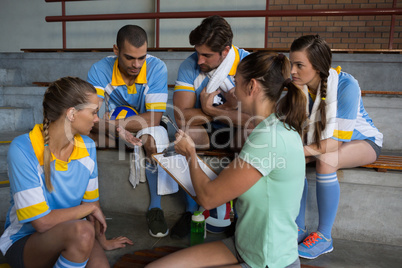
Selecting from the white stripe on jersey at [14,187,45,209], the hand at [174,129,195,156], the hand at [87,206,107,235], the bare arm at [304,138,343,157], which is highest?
the hand at [174,129,195,156]

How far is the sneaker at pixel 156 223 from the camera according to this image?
1900mm

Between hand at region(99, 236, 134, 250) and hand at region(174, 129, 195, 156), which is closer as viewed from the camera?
hand at region(174, 129, 195, 156)

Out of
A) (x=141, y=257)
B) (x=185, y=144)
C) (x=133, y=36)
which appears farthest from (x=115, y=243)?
(x=133, y=36)

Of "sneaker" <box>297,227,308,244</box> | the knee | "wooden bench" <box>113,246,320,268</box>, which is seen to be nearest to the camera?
the knee

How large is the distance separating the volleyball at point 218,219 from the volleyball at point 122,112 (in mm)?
869

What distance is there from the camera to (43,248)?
1.24m

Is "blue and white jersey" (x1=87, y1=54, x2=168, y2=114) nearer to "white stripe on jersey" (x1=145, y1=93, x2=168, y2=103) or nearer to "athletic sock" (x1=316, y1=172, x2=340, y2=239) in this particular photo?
"white stripe on jersey" (x1=145, y1=93, x2=168, y2=103)

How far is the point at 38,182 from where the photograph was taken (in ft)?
4.09

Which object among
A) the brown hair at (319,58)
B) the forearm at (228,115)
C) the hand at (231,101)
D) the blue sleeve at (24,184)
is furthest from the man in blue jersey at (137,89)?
the brown hair at (319,58)

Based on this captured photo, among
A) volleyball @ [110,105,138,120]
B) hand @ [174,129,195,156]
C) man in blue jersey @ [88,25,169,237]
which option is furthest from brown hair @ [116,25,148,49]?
hand @ [174,129,195,156]

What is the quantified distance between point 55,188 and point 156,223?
2.47 feet

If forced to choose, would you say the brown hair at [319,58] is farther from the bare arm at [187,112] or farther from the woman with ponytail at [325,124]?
the bare arm at [187,112]

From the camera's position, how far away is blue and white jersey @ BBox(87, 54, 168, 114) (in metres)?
2.26

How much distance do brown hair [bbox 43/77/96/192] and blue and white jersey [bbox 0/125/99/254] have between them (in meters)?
0.03
